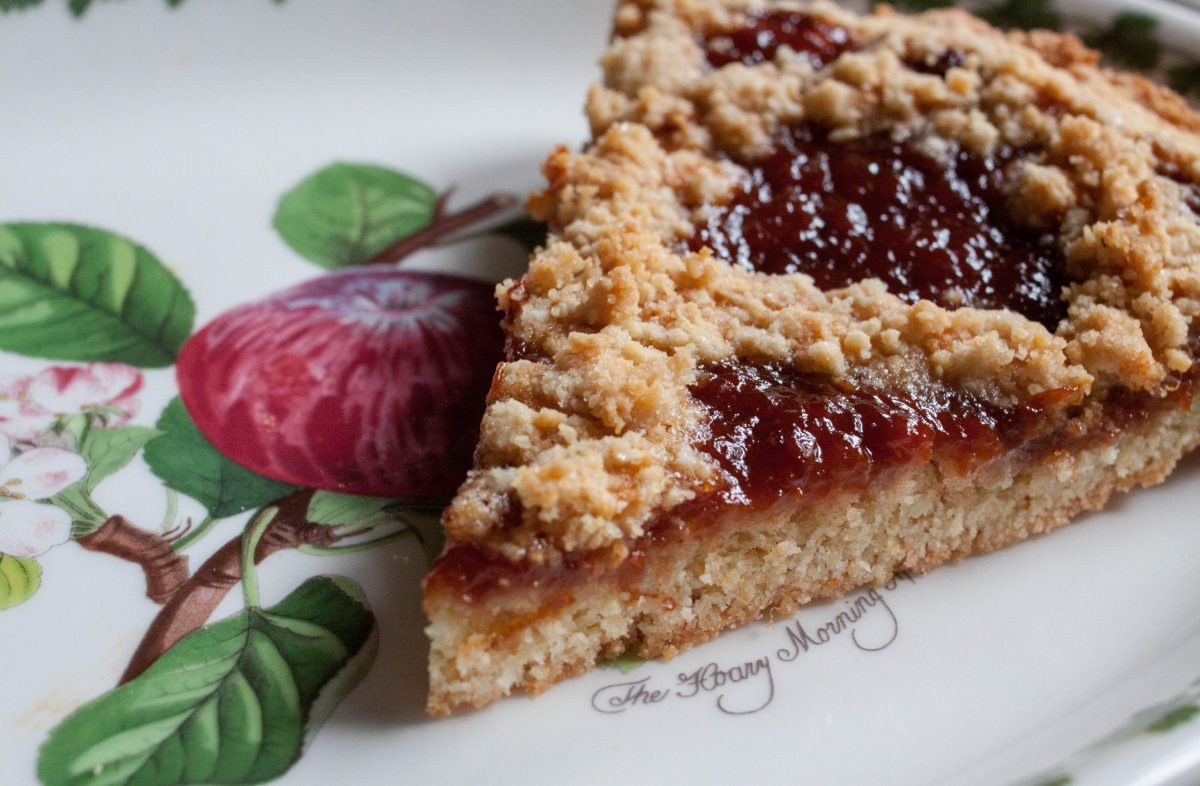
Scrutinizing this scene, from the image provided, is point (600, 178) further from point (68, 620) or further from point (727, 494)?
point (68, 620)

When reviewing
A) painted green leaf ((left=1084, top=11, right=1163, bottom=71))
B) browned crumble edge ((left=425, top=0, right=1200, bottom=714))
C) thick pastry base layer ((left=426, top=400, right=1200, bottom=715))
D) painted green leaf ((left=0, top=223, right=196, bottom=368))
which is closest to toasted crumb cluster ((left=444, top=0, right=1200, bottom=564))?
browned crumble edge ((left=425, top=0, right=1200, bottom=714))

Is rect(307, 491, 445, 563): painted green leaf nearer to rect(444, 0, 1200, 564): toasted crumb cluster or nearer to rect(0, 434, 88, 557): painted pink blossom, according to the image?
rect(444, 0, 1200, 564): toasted crumb cluster

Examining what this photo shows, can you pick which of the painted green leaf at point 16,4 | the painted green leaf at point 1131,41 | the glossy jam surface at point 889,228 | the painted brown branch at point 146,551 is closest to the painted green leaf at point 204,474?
the painted brown branch at point 146,551

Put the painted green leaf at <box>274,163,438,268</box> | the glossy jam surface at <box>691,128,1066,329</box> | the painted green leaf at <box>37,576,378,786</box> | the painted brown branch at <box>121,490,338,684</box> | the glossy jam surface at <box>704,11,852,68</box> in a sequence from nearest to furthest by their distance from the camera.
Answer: the painted green leaf at <box>37,576,378,786</box> < the painted brown branch at <box>121,490,338,684</box> < the glossy jam surface at <box>691,128,1066,329</box> < the glossy jam surface at <box>704,11,852,68</box> < the painted green leaf at <box>274,163,438,268</box>

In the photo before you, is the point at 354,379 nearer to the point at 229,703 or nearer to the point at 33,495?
the point at 33,495

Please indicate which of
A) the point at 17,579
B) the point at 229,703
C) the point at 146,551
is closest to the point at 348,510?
the point at 146,551

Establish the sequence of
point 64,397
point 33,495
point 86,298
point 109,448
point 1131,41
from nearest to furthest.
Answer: point 33,495
point 109,448
point 64,397
point 86,298
point 1131,41

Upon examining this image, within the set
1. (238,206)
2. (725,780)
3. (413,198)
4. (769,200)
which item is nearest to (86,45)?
(238,206)

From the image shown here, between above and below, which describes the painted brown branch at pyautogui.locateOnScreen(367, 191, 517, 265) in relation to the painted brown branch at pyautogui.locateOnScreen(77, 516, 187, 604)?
above
